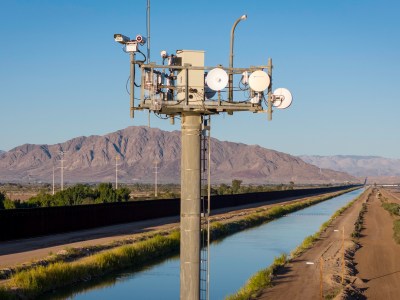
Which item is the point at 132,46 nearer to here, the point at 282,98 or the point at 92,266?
the point at 282,98

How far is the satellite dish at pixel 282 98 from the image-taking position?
45.4 ft

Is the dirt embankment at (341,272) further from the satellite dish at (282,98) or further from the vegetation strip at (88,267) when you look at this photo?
the satellite dish at (282,98)

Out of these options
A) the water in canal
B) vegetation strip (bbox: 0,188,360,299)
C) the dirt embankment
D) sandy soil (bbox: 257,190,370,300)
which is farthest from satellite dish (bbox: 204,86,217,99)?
the water in canal

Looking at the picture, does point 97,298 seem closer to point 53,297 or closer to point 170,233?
point 53,297

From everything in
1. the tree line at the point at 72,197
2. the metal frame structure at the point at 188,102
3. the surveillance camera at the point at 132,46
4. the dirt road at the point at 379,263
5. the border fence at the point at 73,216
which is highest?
the surveillance camera at the point at 132,46

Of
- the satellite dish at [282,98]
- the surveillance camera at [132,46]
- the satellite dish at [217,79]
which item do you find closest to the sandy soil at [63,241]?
the surveillance camera at [132,46]

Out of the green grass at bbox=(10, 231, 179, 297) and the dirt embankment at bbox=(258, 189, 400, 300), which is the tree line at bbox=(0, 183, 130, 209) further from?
the dirt embankment at bbox=(258, 189, 400, 300)

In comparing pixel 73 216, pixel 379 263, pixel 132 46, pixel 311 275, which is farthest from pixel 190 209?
pixel 73 216

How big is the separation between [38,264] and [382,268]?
48.3ft

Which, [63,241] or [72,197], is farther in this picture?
[72,197]

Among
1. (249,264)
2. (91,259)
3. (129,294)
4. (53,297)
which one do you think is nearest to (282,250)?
(249,264)

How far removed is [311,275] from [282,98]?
47.6 feet

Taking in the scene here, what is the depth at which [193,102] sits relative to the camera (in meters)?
13.6

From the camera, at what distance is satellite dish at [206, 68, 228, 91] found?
43.6ft
